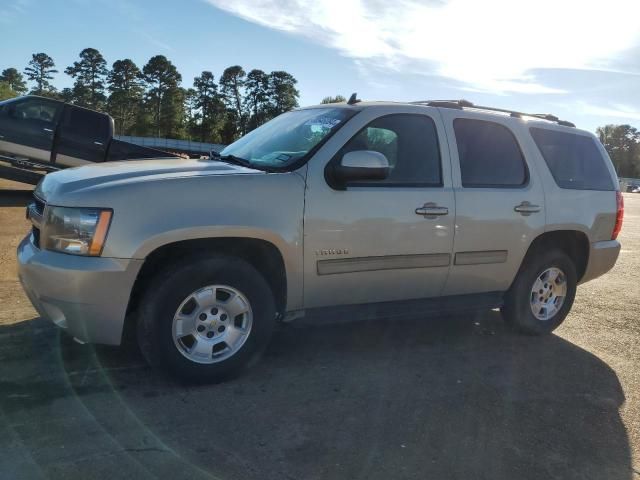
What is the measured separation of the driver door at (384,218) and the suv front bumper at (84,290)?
1226 mm

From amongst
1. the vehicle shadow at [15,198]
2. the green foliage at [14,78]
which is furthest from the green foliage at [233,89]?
the vehicle shadow at [15,198]

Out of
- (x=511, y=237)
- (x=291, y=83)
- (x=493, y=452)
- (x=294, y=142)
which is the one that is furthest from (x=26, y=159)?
(x=291, y=83)

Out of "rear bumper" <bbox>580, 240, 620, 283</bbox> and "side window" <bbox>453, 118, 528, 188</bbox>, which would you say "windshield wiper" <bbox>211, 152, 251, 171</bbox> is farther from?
A: "rear bumper" <bbox>580, 240, 620, 283</bbox>

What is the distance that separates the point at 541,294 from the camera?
17.4 feet

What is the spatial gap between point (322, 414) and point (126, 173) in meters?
1.98

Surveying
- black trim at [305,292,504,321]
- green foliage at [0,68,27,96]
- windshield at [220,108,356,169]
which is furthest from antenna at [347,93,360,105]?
green foliage at [0,68,27,96]

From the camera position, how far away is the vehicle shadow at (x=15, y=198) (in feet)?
37.5

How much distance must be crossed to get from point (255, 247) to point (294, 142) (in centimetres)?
93

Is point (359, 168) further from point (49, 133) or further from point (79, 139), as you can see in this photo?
point (49, 133)

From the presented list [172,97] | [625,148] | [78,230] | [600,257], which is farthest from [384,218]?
[625,148]

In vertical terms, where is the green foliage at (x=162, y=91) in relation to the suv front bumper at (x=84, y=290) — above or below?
above

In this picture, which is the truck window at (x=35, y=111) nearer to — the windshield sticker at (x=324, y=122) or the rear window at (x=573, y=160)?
the windshield sticker at (x=324, y=122)

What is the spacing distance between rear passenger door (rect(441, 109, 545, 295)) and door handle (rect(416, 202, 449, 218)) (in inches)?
6.5

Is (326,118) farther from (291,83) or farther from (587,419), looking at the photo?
(291,83)
